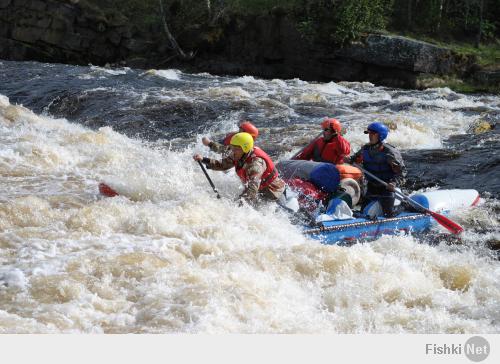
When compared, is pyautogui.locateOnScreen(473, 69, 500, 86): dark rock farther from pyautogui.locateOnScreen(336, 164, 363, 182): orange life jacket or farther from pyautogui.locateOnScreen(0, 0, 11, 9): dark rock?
pyautogui.locateOnScreen(0, 0, 11, 9): dark rock

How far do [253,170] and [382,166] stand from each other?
1.87 metres

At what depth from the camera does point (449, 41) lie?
2431 cm

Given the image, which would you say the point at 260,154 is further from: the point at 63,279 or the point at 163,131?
the point at 163,131

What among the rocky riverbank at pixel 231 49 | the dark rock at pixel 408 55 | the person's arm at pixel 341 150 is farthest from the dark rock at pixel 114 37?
the person's arm at pixel 341 150

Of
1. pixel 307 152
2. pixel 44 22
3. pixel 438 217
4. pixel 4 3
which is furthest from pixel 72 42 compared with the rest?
pixel 438 217

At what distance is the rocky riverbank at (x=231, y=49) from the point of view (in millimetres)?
22109

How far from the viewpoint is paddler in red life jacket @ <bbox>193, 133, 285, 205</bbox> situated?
24.1 ft

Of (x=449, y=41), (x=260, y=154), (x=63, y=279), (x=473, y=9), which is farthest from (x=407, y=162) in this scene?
(x=473, y=9)

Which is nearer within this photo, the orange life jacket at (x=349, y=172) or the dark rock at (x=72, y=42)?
the orange life jacket at (x=349, y=172)

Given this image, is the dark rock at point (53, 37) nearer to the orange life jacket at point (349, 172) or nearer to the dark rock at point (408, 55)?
the dark rock at point (408, 55)

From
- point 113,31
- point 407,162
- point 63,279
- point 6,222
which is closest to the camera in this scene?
point 63,279

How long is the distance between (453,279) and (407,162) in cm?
533

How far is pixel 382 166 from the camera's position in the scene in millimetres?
8289

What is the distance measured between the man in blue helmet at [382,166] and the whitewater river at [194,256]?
0.72m
